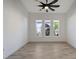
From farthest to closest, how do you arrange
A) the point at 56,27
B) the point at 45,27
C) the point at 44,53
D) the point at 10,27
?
the point at 45,27
the point at 56,27
the point at 44,53
the point at 10,27

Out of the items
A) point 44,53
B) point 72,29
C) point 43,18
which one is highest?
point 43,18

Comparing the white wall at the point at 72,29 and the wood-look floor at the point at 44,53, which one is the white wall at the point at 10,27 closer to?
the wood-look floor at the point at 44,53

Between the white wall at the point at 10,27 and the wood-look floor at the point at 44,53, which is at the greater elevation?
the white wall at the point at 10,27

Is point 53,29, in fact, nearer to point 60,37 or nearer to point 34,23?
point 60,37

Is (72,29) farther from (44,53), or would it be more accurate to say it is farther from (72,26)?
(44,53)

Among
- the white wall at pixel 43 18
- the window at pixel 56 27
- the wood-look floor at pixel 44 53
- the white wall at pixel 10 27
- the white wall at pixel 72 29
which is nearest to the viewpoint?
the white wall at pixel 10 27

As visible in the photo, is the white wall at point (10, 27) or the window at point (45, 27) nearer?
the white wall at point (10, 27)

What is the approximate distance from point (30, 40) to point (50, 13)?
3340mm

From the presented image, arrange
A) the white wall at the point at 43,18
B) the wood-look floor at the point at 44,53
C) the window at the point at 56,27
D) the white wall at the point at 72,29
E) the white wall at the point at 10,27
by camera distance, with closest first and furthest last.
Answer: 1. the white wall at the point at 10,27
2. the wood-look floor at the point at 44,53
3. the white wall at the point at 72,29
4. the white wall at the point at 43,18
5. the window at the point at 56,27

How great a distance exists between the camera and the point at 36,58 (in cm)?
580

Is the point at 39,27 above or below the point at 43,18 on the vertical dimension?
below

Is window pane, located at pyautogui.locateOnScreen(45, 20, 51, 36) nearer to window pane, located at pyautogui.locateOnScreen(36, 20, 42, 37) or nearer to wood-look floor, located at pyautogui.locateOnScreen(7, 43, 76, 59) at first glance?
window pane, located at pyautogui.locateOnScreen(36, 20, 42, 37)

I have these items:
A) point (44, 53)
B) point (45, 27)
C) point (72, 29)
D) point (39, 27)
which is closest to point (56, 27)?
point (45, 27)

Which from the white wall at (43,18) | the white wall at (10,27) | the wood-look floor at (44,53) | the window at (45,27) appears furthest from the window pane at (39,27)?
the white wall at (10,27)
